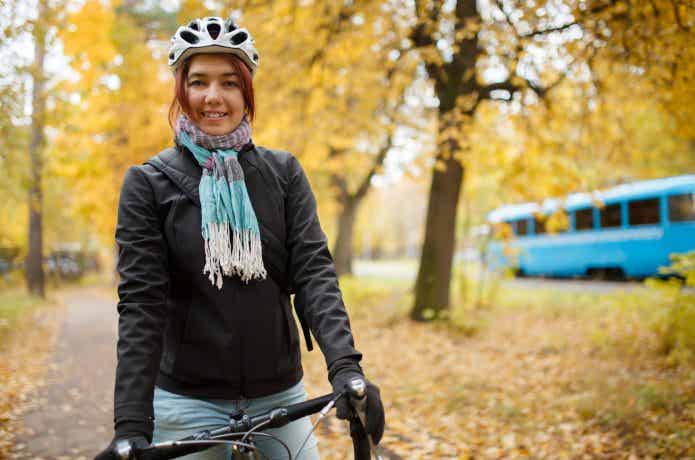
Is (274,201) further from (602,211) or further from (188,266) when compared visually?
(602,211)

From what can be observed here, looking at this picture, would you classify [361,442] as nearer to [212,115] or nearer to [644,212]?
[212,115]

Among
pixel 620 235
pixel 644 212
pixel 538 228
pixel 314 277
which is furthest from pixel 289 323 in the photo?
pixel 538 228

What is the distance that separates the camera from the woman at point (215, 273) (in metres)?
1.69

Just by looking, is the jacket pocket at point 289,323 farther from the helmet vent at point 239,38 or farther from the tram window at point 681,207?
the tram window at point 681,207

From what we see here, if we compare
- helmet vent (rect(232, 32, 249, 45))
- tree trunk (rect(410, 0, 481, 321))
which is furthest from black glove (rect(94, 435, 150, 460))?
tree trunk (rect(410, 0, 481, 321))

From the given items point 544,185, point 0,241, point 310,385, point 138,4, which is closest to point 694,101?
point 544,185

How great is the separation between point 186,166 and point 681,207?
17037mm

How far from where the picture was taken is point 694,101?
7.45 metres

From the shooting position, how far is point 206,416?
68.9 inches

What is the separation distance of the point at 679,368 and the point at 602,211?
12.7 metres

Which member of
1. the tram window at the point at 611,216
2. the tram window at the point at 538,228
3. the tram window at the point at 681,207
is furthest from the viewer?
the tram window at the point at 538,228

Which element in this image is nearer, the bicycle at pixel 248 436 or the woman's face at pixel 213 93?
the bicycle at pixel 248 436

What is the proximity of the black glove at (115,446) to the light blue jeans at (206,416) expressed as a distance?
0.69ft

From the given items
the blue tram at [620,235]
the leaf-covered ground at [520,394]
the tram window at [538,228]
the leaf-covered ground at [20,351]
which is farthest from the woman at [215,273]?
the tram window at [538,228]
